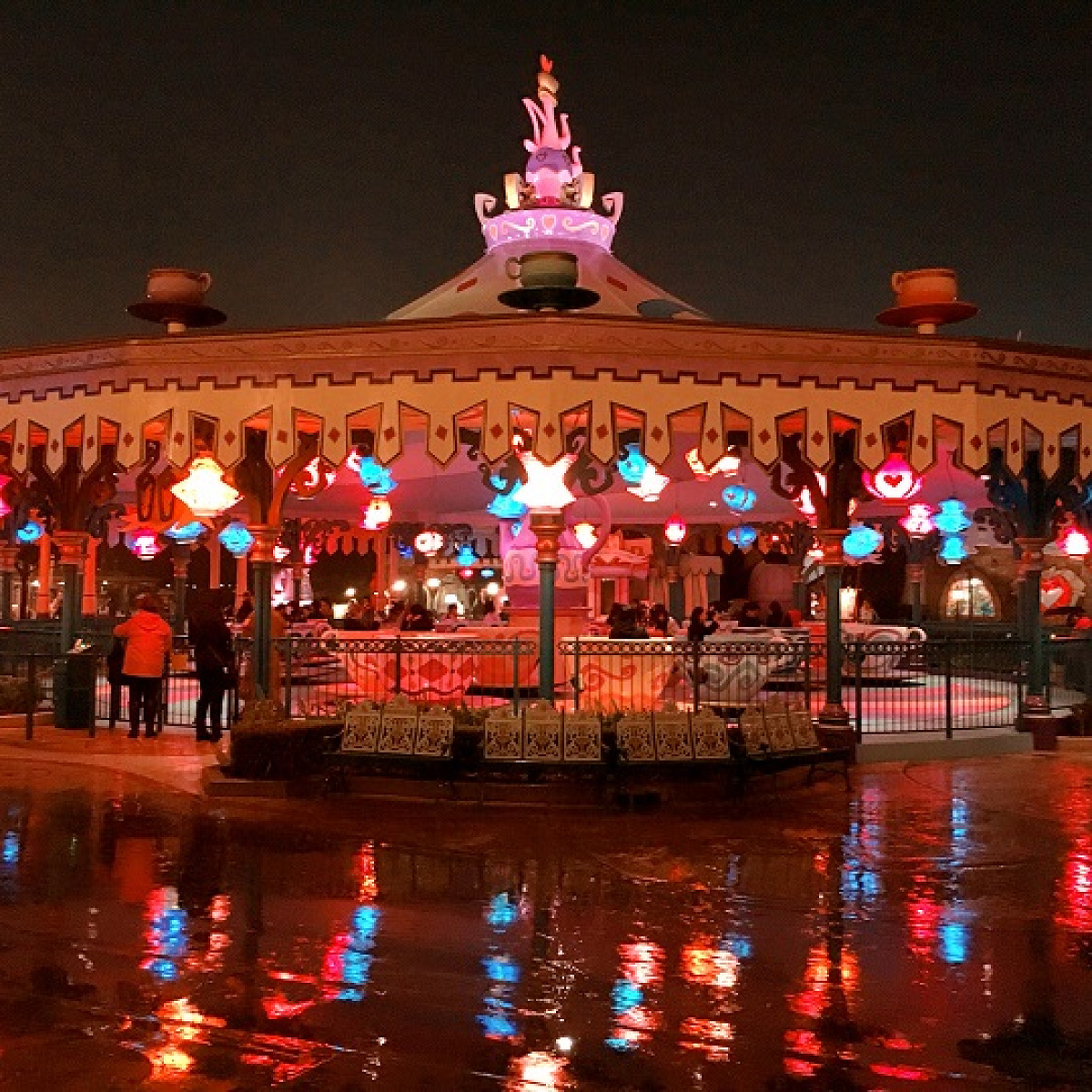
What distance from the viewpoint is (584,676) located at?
16250mm

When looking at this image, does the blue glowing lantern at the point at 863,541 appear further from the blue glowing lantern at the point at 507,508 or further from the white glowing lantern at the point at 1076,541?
the blue glowing lantern at the point at 507,508

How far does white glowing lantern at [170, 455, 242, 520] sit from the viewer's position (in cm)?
1315

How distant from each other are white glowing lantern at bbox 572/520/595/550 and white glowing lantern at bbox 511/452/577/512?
4.28m

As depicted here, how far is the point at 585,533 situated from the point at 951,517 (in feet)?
27.5

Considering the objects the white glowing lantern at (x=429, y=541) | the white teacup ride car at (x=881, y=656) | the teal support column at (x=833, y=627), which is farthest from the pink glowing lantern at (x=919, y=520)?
the white glowing lantern at (x=429, y=541)

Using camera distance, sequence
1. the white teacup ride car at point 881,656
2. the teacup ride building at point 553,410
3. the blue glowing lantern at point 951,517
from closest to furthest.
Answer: the teacup ride building at point 553,410
the white teacup ride car at point 881,656
the blue glowing lantern at point 951,517

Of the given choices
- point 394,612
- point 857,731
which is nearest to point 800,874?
point 857,731

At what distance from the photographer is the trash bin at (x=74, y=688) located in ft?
51.7

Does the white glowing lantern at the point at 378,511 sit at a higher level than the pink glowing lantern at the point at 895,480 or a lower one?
higher

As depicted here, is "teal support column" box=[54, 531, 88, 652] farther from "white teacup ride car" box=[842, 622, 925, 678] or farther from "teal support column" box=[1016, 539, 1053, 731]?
"teal support column" box=[1016, 539, 1053, 731]

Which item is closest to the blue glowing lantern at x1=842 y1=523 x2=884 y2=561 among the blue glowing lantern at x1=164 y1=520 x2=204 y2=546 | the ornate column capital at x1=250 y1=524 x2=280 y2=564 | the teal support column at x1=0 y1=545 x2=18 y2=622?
the ornate column capital at x1=250 y1=524 x2=280 y2=564

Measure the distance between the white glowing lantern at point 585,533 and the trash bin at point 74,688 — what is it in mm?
6940

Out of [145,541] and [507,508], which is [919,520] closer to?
[507,508]

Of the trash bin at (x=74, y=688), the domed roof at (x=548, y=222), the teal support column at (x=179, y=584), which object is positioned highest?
the domed roof at (x=548, y=222)
